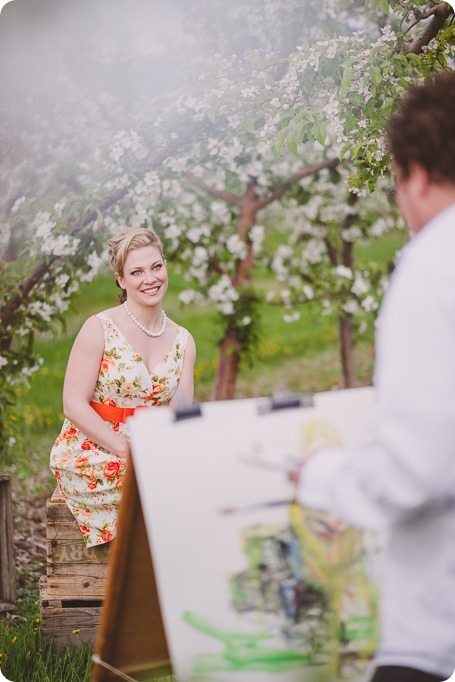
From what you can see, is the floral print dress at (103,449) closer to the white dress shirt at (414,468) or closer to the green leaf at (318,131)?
the green leaf at (318,131)

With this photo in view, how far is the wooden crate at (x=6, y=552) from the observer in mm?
3637

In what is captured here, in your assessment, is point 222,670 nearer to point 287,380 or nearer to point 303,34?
point 303,34

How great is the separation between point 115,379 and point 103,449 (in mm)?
245

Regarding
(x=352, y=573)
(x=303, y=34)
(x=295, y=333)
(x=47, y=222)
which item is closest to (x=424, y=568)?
(x=352, y=573)

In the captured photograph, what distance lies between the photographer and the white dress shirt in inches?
54.8

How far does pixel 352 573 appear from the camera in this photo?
184cm

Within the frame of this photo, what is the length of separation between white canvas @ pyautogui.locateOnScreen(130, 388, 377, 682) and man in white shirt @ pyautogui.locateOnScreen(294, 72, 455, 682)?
0.64 ft

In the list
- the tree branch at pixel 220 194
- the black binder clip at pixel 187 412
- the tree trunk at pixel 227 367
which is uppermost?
the tree branch at pixel 220 194

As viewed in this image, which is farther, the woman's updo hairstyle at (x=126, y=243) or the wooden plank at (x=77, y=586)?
the wooden plank at (x=77, y=586)

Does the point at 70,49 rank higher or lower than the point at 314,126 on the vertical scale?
higher

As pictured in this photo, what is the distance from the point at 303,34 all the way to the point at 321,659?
310 cm

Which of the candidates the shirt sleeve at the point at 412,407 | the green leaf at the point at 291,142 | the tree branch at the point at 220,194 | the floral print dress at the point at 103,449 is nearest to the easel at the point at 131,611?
the shirt sleeve at the point at 412,407

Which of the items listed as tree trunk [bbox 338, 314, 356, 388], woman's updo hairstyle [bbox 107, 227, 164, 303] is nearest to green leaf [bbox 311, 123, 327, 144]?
woman's updo hairstyle [bbox 107, 227, 164, 303]

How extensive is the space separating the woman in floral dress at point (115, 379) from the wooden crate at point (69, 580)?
2.5 inches
